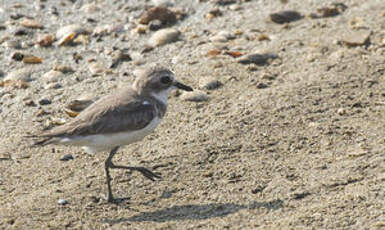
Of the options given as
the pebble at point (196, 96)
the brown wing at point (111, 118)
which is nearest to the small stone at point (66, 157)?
the brown wing at point (111, 118)

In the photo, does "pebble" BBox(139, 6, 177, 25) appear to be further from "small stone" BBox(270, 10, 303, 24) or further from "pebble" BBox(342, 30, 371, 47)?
"pebble" BBox(342, 30, 371, 47)

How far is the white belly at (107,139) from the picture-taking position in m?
5.25

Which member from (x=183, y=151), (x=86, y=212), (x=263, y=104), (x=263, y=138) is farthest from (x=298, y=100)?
(x=86, y=212)

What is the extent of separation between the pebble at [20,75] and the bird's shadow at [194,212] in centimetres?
301

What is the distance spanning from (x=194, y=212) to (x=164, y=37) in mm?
3520

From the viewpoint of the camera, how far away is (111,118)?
211 inches

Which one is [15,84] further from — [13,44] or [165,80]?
[165,80]

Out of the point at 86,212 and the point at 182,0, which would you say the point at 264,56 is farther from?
the point at 86,212

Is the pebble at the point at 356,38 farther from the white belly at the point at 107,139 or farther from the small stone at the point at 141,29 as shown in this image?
the white belly at the point at 107,139

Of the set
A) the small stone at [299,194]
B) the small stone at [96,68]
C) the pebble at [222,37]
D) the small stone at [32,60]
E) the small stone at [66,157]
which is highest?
the small stone at [299,194]

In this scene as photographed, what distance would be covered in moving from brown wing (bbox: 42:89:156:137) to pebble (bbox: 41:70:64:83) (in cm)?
205

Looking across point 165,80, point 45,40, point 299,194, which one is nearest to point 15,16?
point 45,40

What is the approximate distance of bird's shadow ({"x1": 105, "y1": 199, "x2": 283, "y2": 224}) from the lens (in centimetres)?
497

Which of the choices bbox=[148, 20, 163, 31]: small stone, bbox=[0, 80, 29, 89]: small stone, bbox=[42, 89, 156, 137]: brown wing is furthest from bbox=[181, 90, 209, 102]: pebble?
bbox=[148, 20, 163, 31]: small stone
